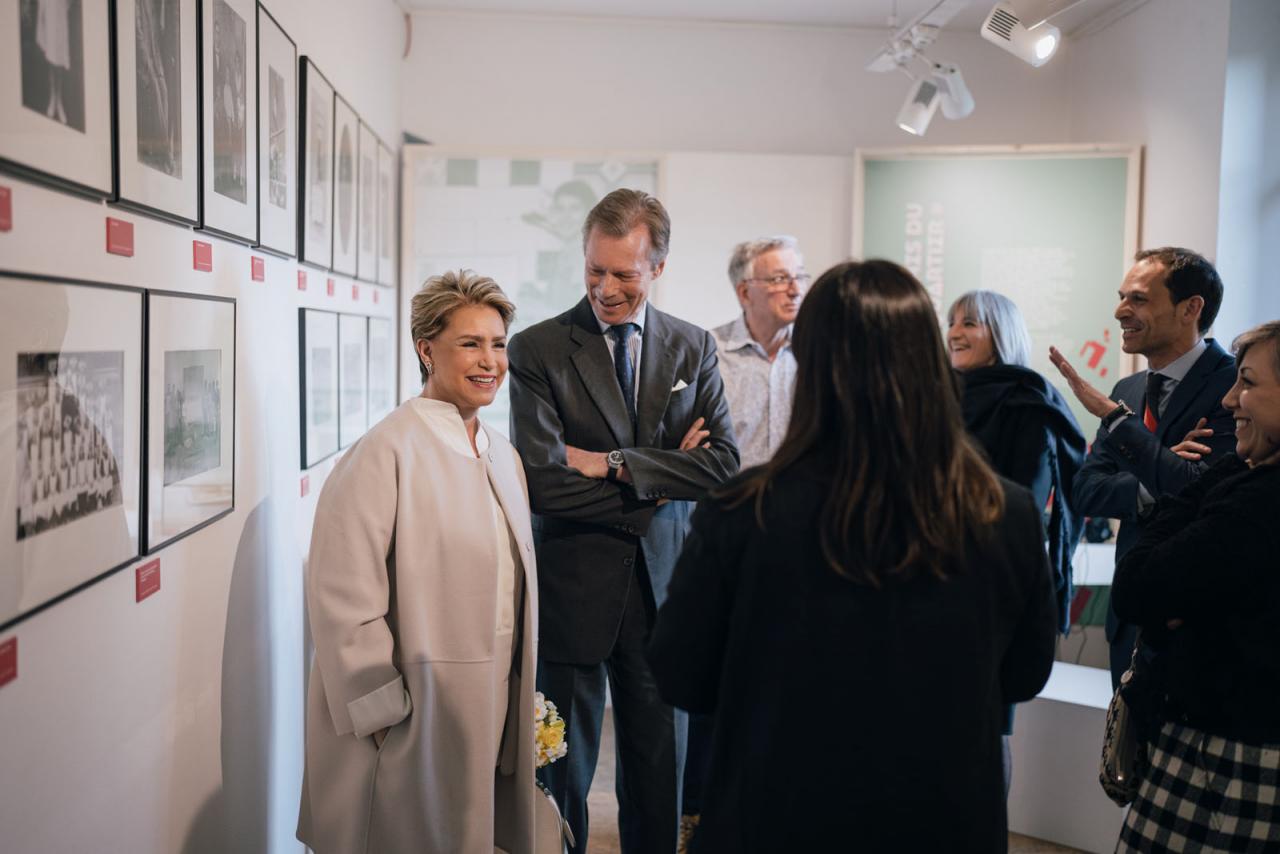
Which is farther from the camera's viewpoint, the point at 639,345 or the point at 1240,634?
the point at 639,345

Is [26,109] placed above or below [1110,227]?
below

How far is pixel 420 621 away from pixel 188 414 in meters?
0.57

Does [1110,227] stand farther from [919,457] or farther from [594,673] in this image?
[919,457]

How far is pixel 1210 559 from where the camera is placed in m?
1.67

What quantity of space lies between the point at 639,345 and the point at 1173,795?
143cm

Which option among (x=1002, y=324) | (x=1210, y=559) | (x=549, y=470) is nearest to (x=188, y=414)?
(x=549, y=470)

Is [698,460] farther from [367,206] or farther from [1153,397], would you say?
[367,206]

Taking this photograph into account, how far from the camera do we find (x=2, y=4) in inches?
46.8

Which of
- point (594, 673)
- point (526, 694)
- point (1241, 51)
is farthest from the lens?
point (1241, 51)

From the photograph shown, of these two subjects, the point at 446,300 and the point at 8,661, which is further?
the point at 446,300

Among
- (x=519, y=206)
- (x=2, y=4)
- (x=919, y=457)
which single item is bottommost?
(x=919, y=457)

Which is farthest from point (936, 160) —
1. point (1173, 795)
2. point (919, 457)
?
point (919, 457)

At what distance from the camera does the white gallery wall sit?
1.35m

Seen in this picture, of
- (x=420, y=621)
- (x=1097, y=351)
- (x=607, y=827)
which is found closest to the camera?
(x=420, y=621)
